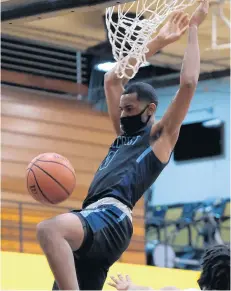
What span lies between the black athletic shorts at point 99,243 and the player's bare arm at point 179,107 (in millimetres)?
453

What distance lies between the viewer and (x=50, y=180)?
424cm

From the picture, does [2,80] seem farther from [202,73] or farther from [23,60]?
[202,73]

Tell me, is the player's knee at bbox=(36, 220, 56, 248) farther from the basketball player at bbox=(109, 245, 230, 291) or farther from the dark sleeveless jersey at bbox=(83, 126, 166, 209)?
the basketball player at bbox=(109, 245, 230, 291)

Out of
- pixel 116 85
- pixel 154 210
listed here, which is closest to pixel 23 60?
pixel 154 210

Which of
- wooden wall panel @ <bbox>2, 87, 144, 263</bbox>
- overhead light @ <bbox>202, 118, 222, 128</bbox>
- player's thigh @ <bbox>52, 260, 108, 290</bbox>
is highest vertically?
player's thigh @ <bbox>52, 260, 108, 290</bbox>

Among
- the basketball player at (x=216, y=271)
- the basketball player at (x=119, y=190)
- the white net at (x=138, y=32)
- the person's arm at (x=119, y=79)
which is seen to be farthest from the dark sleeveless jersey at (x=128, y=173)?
the white net at (x=138, y=32)

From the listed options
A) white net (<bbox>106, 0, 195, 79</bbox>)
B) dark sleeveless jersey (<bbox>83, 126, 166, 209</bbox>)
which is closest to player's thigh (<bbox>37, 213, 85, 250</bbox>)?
dark sleeveless jersey (<bbox>83, 126, 166, 209</bbox>)

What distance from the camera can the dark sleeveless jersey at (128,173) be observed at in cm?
426

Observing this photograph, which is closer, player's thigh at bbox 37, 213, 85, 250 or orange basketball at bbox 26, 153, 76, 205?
player's thigh at bbox 37, 213, 85, 250

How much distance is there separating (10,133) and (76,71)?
4.90 feet

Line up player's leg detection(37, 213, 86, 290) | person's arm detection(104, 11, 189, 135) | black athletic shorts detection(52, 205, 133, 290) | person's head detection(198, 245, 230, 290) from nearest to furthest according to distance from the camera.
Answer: person's head detection(198, 245, 230, 290)
player's leg detection(37, 213, 86, 290)
black athletic shorts detection(52, 205, 133, 290)
person's arm detection(104, 11, 189, 135)

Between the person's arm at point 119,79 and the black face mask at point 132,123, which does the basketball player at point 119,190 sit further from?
the person's arm at point 119,79

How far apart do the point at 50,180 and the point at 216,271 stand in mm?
1083

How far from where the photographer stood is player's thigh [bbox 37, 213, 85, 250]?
386 centimetres
